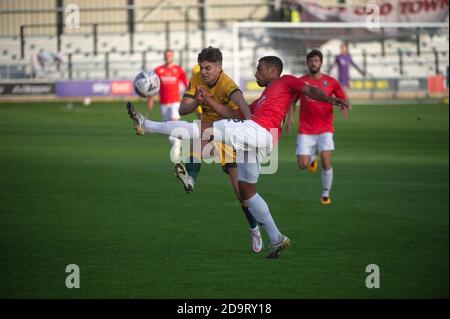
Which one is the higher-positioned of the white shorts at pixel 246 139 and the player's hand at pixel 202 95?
the player's hand at pixel 202 95

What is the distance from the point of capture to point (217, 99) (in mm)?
11188

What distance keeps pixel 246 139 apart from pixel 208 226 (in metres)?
3.02

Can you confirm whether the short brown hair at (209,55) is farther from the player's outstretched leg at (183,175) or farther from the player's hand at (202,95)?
the player's outstretched leg at (183,175)

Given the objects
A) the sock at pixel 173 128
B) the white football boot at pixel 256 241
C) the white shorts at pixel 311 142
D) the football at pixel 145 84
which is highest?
the football at pixel 145 84

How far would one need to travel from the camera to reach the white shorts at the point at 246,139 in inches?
409

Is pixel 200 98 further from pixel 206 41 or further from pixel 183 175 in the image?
pixel 206 41

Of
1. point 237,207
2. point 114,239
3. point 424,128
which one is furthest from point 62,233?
point 424,128

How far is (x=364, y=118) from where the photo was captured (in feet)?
112

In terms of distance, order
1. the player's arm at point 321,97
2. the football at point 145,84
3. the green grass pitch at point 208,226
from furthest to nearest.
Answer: the football at point 145,84 < the player's arm at point 321,97 < the green grass pitch at point 208,226

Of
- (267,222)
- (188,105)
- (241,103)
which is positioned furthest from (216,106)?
(267,222)

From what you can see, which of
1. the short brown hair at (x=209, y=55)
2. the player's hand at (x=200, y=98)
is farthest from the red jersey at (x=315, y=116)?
the player's hand at (x=200, y=98)

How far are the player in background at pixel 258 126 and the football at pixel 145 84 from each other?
78 centimetres

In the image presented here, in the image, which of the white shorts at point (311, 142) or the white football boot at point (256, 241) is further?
the white shorts at point (311, 142)

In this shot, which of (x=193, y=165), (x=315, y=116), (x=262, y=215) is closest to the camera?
(x=262, y=215)
